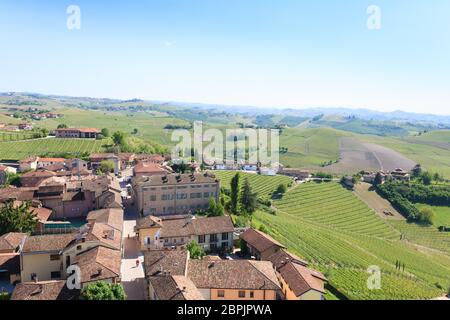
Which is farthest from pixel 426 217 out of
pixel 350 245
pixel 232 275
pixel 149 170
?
pixel 232 275

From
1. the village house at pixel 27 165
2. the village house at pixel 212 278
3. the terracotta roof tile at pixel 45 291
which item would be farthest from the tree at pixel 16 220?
the village house at pixel 27 165

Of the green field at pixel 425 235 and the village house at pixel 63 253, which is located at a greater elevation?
the village house at pixel 63 253

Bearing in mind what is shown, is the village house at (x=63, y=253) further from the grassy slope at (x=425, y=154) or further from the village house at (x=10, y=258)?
the grassy slope at (x=425, y=154)

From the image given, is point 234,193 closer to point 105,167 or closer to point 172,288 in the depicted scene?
point 105,167

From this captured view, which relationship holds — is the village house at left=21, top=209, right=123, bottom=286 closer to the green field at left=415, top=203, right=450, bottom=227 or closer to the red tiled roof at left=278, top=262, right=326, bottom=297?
the red tiled roof at left=278, top=262, right=326, bottom=297
